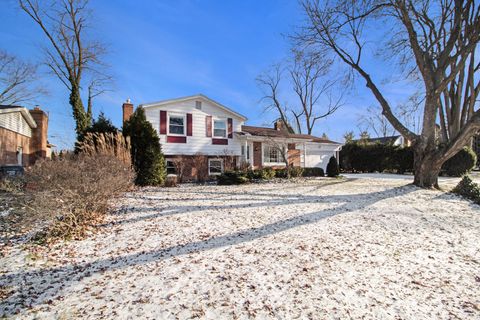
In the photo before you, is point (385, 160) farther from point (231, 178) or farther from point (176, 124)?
point (176, 124)

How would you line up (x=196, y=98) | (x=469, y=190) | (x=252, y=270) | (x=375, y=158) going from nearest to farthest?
(x=252, y=270) → (x=469, y=190) → (x=196, y=98) → (x=375, y=158)

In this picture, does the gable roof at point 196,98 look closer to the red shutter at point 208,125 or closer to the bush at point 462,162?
the red shutter at point 208,125

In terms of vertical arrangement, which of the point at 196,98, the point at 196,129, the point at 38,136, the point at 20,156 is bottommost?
the point at 20,156

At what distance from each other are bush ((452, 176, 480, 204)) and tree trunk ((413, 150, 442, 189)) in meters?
1.10

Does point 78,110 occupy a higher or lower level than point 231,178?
higher

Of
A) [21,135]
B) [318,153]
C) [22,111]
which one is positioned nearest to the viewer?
[22,111]

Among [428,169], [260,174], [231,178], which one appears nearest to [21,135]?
[231,178]

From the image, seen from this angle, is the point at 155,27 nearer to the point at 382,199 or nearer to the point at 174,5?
the point at 174,5

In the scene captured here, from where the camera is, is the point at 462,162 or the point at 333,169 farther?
the point at 462,162

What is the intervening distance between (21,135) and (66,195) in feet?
48.2

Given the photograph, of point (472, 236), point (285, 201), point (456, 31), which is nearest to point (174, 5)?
point (285, 201)

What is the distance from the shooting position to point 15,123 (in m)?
12.9

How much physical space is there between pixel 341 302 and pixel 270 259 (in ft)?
3.66

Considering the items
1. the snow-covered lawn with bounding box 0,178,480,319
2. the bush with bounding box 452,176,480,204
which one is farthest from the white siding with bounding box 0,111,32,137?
the bush with bounding box 452,176,480,204
